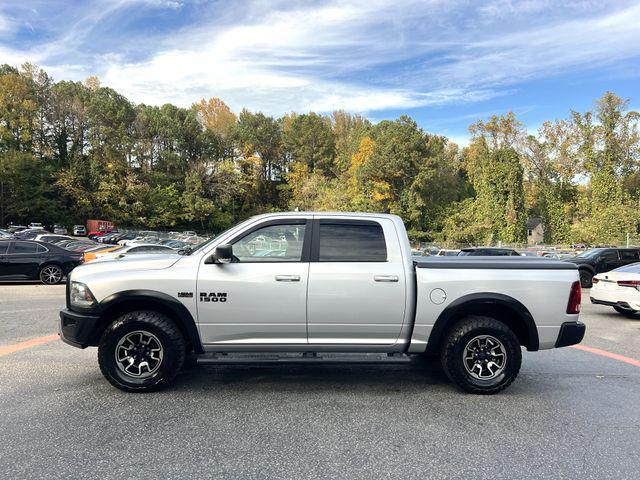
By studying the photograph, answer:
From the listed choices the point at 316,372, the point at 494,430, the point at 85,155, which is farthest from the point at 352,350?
the point at 85,155

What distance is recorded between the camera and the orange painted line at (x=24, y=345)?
6.49m

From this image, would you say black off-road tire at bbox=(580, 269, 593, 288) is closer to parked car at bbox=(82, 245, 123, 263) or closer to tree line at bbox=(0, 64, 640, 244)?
parked car at bbox=(82, 245, 123, 263)

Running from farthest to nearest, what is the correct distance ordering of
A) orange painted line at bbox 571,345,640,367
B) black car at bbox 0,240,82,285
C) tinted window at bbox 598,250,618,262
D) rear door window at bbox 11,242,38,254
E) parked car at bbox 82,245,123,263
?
parked car at bbox 82,245,123,263, tinted window at bbox 598,250,618,262, rear door window at bbox 11,242,38,254, black car at bbox 0,240,82,285, orange painted line at bbox 571,345,640,367

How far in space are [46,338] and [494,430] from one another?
261 inches

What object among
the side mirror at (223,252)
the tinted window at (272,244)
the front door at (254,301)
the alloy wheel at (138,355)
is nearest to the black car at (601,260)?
the tinted window at (272,244)

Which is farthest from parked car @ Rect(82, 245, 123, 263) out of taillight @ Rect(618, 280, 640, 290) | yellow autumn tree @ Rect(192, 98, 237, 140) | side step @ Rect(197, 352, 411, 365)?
yellow autumn tree @ Rect(192, 98, 237, 140)

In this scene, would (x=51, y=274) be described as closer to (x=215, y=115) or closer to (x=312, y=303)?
(x=312, y=303)

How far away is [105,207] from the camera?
59.6 m

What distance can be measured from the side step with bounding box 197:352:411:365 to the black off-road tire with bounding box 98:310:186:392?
11.9 inches

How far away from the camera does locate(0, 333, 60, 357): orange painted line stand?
256 inches

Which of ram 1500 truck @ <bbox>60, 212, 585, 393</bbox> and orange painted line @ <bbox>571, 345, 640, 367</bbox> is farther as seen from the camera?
orange painted line @ <bbox>571, 345, 640, 367</bbox>

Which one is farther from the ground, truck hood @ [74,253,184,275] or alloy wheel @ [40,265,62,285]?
truck hood @ [74,253,184,275]

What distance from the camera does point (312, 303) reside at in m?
4.76

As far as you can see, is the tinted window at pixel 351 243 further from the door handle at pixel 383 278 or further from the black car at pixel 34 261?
the black car at pixel 34 261
